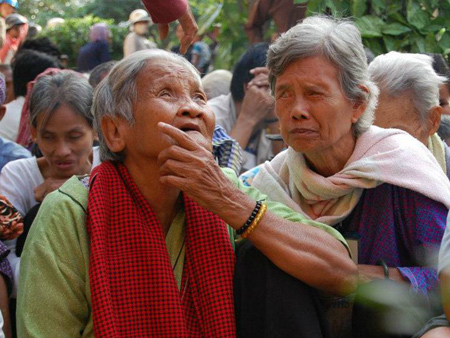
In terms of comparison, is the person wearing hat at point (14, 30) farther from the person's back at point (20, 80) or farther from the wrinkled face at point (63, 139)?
the wrinkled face at point (63, 139)

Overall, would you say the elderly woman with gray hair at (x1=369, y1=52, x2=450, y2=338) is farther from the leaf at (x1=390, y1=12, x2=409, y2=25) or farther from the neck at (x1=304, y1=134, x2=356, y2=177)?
the leaf at (x1=390, y1=12, x2=409, y2=25)

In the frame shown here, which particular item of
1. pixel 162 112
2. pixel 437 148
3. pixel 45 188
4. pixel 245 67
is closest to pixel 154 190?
pixel 162 112

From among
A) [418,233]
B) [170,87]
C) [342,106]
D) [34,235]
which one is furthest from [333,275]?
[34,235]

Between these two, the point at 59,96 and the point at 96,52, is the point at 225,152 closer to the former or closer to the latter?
the point at 59,96

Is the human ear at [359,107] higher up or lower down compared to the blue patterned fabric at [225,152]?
higher up

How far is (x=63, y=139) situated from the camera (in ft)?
12.6

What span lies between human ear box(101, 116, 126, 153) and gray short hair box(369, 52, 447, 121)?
4.98 feet

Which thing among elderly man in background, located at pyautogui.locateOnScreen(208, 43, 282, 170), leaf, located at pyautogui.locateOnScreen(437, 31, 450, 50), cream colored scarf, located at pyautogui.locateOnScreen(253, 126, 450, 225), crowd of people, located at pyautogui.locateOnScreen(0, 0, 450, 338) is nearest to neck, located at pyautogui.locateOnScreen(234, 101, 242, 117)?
elderly man in background, located at pyautogui.locateOnScreen(208, 43, 282, 170)

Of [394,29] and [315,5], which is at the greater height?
[315,5]

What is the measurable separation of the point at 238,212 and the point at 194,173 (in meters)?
0.22

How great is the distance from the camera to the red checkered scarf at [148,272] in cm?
245


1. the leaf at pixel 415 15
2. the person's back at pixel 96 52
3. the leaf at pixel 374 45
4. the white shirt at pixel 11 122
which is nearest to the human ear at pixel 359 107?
the leaf at pixel 374 45

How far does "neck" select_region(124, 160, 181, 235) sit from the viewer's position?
2.70 metres

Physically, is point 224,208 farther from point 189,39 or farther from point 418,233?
point 189,39
